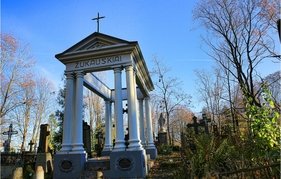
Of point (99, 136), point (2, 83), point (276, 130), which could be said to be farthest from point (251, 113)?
point (2, 83)

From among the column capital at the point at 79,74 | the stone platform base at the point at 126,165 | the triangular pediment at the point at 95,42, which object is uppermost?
the triangular pediment at the point at 95,42

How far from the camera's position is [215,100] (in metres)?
30.8

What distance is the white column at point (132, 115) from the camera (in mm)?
9000

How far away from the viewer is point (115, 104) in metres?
9.45

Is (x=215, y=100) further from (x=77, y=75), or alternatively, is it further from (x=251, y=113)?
(x=251, y=113)

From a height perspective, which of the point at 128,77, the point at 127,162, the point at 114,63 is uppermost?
the point at 114,63

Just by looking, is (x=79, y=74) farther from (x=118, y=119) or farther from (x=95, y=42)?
(x=118, y=119)

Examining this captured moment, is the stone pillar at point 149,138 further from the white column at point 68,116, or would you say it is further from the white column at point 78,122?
the white column at point 68,116

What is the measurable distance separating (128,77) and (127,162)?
316 cm

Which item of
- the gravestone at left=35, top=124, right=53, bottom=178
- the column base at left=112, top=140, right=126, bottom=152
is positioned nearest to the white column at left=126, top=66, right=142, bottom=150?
the column base at left=112, top=140, right=126, bottom=152

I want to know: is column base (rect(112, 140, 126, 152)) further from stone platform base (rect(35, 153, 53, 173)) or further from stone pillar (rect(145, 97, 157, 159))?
stone pillar (rect(145, 97, 157, 159))

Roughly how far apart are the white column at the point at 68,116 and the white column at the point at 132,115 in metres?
2.44

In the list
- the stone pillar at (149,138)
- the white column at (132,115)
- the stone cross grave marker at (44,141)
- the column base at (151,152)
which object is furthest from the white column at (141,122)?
the white column at (132,115)

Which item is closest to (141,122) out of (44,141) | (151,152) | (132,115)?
(151,152)
